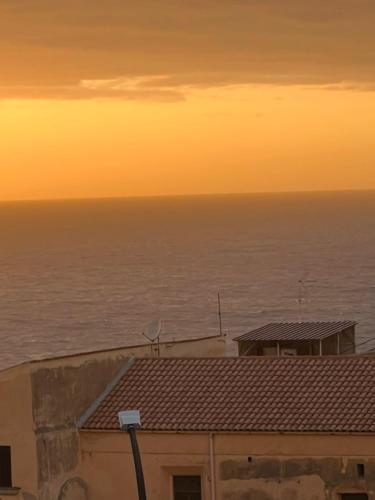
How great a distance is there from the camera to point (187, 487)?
89.9 ft

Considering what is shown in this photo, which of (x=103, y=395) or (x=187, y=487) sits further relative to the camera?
(x=103, y=395)

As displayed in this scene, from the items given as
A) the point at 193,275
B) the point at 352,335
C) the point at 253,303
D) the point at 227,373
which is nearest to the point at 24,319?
the point at 253,303

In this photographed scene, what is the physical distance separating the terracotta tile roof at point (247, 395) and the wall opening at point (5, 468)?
1.60 m

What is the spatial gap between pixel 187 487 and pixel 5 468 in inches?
127

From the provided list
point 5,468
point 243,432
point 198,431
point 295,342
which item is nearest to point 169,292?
point 295,342

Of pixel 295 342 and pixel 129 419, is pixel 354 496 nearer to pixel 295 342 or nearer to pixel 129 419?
pixel 129 419

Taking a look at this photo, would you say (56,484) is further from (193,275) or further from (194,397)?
(193,275)

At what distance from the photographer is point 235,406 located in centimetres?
2775

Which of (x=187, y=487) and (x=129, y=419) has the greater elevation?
(x=129, y=419)

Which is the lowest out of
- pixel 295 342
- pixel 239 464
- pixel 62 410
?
pixel 239 464

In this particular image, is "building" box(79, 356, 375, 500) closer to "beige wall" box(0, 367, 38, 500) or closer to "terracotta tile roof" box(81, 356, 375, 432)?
"terracotta tile roof" box(81, 356, 375, 432)

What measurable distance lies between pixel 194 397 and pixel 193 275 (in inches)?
5060

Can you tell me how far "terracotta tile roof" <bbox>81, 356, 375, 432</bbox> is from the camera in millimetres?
26906

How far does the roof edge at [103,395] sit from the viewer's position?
27.8 meters
